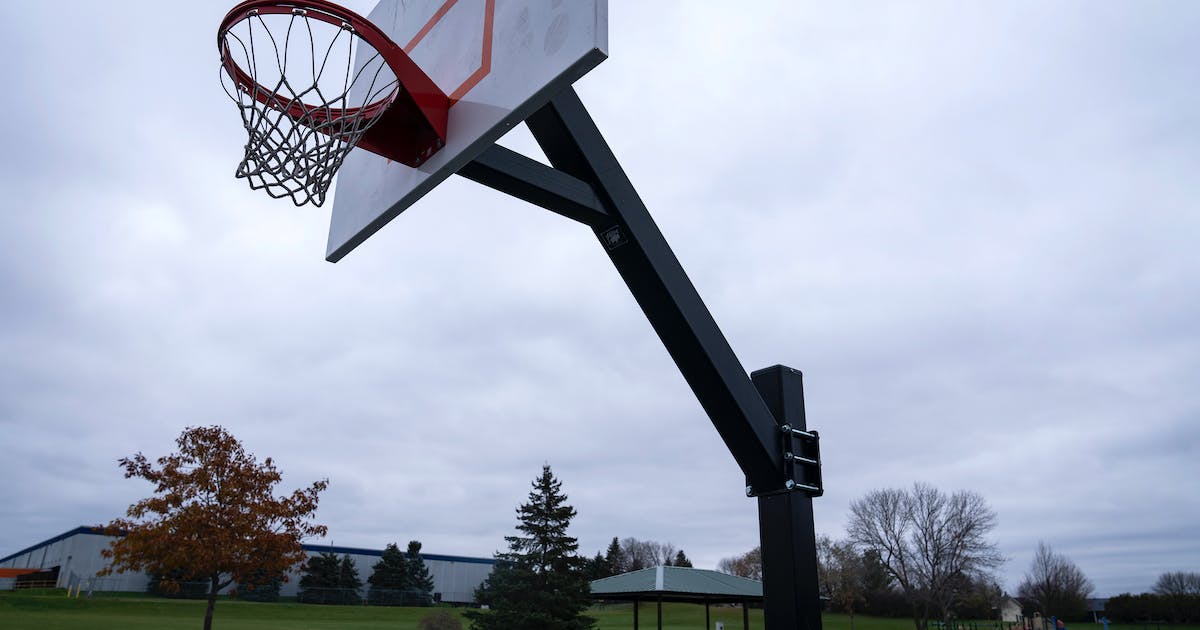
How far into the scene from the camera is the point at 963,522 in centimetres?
5334

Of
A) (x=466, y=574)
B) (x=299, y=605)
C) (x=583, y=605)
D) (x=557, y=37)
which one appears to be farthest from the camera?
(x=466, y=574)

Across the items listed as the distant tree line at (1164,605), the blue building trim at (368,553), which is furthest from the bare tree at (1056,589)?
the blue building trim at (368,553)

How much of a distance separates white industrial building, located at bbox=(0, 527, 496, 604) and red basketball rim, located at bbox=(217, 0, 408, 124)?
37539 millimetres

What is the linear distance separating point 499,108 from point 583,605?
76.3 ft

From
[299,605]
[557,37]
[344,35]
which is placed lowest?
[299,605]

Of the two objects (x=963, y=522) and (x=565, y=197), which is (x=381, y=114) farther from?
(x=963, y=522)

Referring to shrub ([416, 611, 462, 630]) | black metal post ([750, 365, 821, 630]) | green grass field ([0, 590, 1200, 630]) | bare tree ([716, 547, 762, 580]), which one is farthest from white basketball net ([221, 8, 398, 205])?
bare tree ([716, 547, 762, 580])

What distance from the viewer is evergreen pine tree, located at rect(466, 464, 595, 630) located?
23.4 metres

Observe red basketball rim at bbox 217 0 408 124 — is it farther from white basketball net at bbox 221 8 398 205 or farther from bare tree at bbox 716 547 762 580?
bare tree at bbox 716 547 762 580

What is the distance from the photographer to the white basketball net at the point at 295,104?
396 centimetres

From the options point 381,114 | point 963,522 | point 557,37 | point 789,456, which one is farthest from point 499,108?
point 963,522

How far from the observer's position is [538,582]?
2459 cm

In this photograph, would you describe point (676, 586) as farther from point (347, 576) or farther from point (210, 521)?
point (347, 576)

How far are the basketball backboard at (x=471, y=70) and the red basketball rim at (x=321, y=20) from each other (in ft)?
1.18
